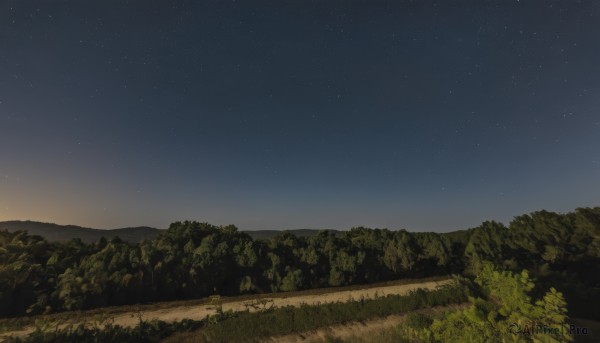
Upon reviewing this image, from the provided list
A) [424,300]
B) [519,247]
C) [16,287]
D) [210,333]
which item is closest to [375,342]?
→ [424,300]

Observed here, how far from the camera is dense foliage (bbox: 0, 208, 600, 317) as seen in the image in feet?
90.5

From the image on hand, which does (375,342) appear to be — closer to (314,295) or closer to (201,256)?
(314,295)

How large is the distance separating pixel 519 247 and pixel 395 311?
41.9 m

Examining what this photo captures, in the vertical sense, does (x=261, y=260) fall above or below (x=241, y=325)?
above

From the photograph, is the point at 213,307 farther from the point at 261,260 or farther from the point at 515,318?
the point at 515,318

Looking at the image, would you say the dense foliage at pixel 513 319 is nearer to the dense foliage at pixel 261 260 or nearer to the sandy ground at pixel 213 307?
the sandy ground at pixel 213 307

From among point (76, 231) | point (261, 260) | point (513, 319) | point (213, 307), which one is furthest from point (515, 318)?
point (76, 231)

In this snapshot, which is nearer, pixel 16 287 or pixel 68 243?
pixel 16 287

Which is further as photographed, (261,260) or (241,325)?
(261,260)

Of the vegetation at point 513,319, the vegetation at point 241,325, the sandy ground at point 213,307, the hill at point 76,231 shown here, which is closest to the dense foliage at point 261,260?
the sandy ground at point 213,307

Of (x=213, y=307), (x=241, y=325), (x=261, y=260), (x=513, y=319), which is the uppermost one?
(x=513, y=319)

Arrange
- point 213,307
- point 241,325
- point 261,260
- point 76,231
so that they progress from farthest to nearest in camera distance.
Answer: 1. point 76,231
2. point 261,260
3. point 213,307
4. point 241,325

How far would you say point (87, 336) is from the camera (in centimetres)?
1780

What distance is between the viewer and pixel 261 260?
4091cm
